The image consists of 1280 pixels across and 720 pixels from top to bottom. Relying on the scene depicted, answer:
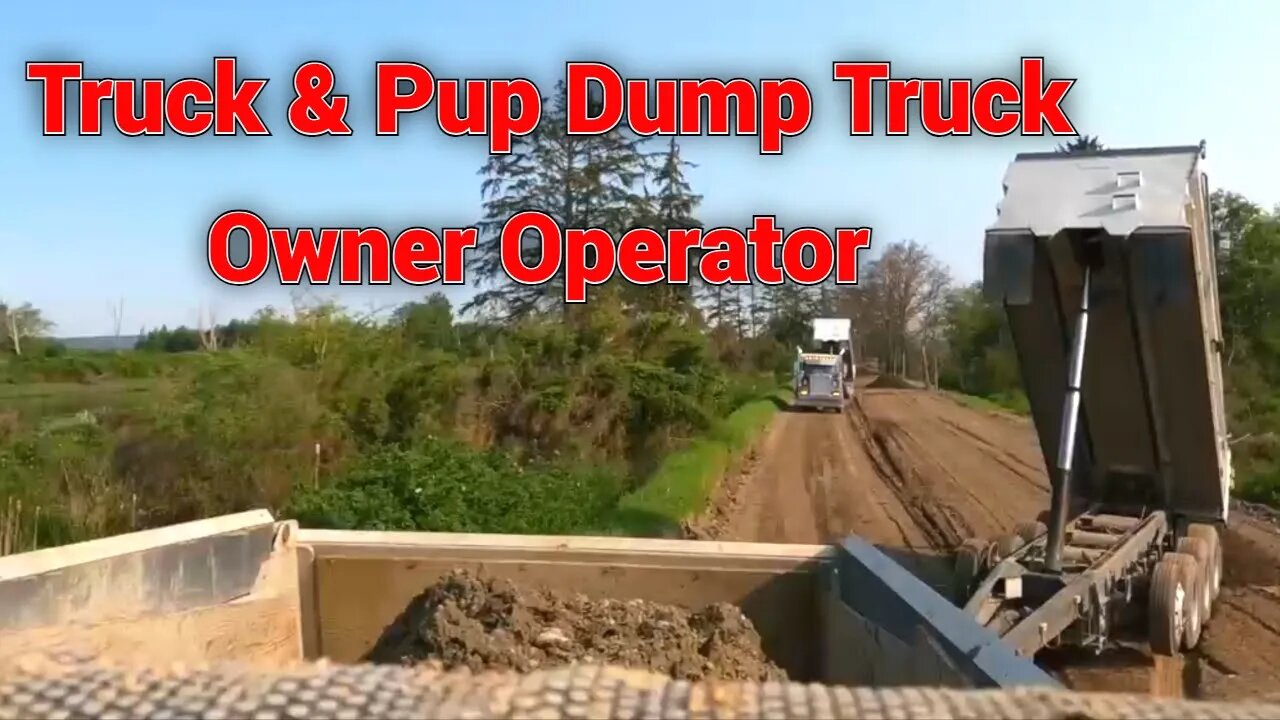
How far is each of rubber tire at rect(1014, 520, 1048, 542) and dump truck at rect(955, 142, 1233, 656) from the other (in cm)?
5

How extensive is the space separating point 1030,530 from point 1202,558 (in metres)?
1.28

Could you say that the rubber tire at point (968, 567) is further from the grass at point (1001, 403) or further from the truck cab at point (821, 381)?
the grass at point (1001, 403)

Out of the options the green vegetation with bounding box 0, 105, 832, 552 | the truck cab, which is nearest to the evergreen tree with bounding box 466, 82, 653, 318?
the green vegetation with bounding box 0, 105, 832, 552

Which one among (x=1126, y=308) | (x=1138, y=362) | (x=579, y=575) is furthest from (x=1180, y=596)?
(x=579, y=575)

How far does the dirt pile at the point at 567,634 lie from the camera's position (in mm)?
3291

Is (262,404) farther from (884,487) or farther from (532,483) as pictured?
(884,487)

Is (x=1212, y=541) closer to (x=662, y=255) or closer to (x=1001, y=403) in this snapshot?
(x=662, y=255)

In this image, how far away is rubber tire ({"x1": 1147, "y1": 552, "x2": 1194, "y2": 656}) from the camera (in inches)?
291

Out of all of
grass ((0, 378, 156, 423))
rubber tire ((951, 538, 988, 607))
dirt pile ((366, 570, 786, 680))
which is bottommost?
rubber tire ((951, 538, 988, 607))

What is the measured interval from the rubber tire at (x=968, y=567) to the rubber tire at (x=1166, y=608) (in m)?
1.15

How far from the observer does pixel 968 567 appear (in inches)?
318

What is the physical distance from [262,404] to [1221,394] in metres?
9.68

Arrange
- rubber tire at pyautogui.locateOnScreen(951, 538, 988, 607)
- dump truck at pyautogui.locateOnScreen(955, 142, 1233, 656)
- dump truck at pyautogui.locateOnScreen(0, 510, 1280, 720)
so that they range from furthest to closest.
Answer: rubber tire at pyautogui.locateOnScreen(951, 538, 988, 607) → dump truck at pyautogui.locateOnScreen(955, 142, 1233, 656) → dump truck at pyautogui.locateOnScreen(0, 510, 1280, 720)

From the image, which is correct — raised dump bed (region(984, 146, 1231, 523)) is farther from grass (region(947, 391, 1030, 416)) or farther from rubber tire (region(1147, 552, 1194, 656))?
grass (region(947, 391, 1030, 416))
